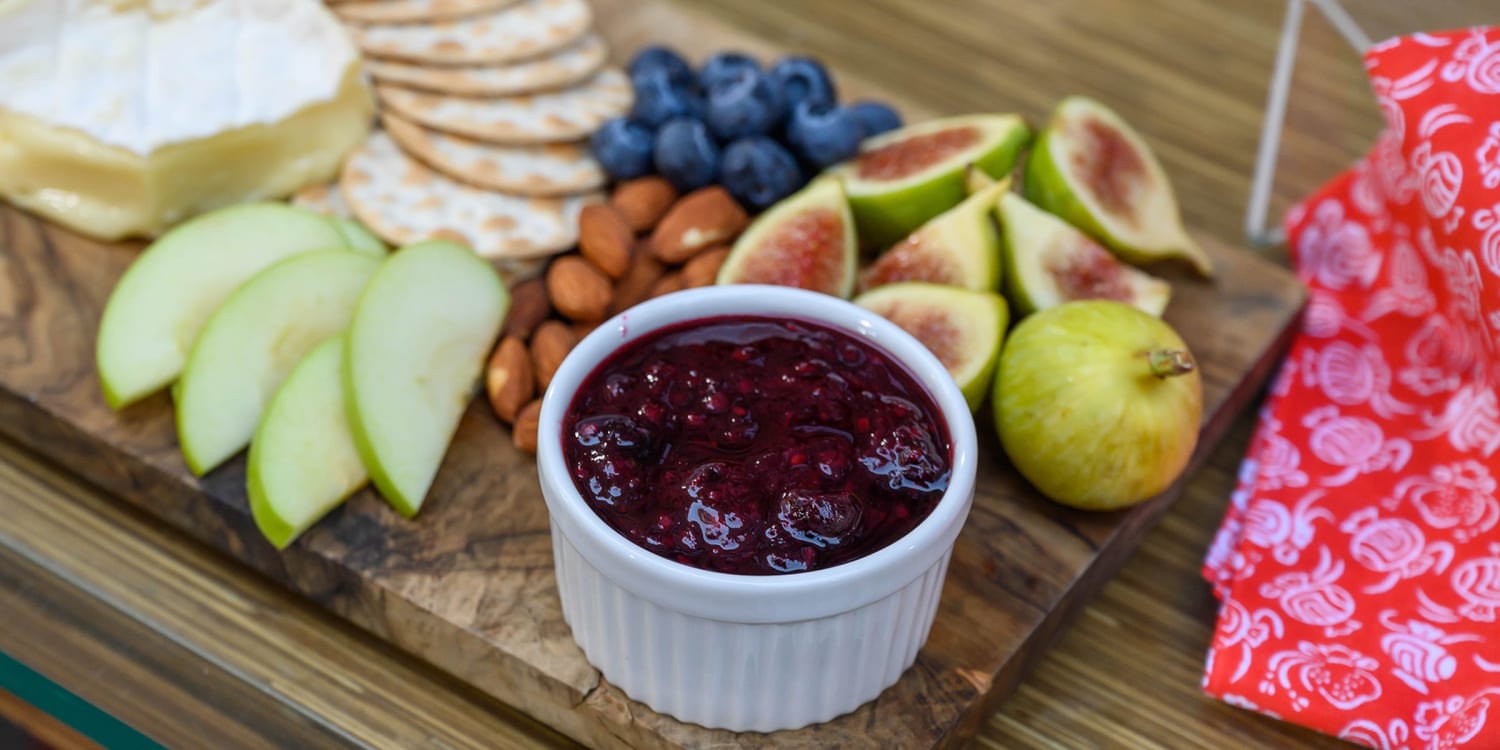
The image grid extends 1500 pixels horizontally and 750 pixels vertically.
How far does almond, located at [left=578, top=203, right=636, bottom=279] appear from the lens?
1.89m

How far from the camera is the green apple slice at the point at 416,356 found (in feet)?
5.29

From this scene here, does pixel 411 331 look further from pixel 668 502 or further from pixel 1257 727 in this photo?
pixel 1257 727

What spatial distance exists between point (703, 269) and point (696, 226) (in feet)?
0.32

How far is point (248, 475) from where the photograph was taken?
63.2 inches

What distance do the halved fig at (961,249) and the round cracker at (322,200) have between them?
0.85 metres

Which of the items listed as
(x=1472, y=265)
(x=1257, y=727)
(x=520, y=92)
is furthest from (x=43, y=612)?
(x=1472, y=265)

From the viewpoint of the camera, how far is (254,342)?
1707 mm

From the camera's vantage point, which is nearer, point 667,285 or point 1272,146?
point 667,285

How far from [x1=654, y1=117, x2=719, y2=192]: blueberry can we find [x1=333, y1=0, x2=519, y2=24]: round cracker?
407mm

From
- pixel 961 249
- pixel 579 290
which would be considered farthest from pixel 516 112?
pixel 961 249

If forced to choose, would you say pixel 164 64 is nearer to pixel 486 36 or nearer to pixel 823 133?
pixel 486 36

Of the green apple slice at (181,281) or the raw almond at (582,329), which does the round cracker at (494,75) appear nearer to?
the green apple slice at (181,281)

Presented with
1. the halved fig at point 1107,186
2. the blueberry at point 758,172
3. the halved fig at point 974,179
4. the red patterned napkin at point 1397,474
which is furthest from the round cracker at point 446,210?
the red patterned napkin at point 1397,474

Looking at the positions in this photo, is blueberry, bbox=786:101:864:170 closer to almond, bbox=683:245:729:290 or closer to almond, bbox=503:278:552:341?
almond, bbox=683:245:729:290
